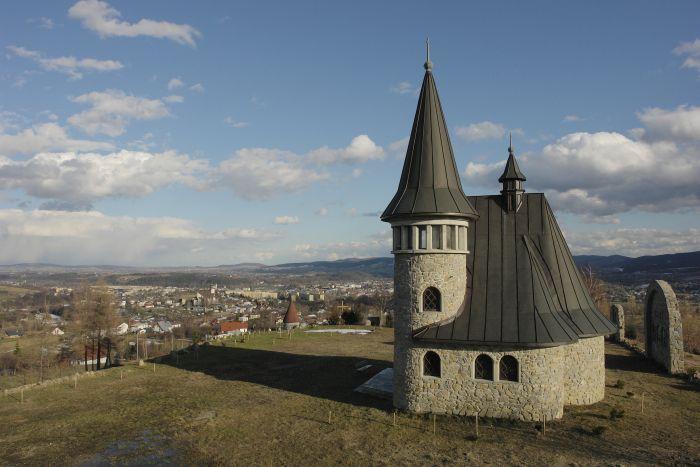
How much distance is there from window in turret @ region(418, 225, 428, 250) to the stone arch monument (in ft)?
56.8

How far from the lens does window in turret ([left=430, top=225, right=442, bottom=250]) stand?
832 inches

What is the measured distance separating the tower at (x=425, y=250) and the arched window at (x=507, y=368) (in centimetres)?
270

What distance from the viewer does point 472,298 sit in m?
21.5

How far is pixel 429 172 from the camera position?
21969mm

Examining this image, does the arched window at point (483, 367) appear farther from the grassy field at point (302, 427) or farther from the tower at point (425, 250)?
the grassy field at point (302, 427)

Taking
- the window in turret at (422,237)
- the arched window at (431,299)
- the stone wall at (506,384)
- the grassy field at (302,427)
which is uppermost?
the window in turret at (422,237)

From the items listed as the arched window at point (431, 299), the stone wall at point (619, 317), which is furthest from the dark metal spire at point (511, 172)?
the stone wall at point (619, 317)

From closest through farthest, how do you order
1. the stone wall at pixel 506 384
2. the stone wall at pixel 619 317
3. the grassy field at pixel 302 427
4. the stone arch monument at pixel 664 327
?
the grassy field at pixel 302 427 < the stone wall at pixel 506 384 < the stone arch monument at pixel 664 327 < the stone wall at pixel 619 317

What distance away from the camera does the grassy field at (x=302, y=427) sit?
16594 millimetres

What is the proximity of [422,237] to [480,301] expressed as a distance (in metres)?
4.01

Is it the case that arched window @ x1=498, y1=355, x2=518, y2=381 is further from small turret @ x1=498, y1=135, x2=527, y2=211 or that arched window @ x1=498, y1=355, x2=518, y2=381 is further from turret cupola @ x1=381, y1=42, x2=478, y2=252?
small turret @ x1=498, y1=135, x2=527, y2=211

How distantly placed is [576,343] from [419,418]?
8.08 metres

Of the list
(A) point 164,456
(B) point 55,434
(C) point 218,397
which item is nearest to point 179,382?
(C) point 218,397

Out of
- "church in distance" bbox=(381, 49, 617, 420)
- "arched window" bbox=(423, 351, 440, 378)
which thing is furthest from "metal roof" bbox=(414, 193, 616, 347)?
"arched window" bbox=(423, 351, 440, 378)
